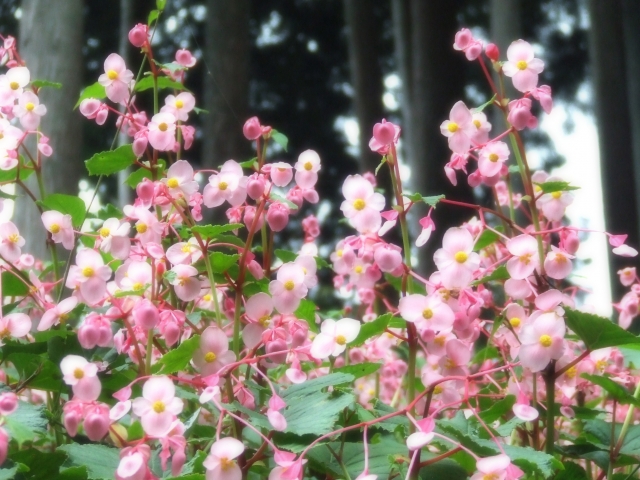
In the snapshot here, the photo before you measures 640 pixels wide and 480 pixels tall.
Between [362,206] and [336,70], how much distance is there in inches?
202

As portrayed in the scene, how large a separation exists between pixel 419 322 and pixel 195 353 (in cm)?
17

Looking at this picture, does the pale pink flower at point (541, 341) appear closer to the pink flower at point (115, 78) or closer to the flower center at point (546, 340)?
the flower center at point (546, 340)

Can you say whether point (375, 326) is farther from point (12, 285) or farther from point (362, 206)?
point (12, 285)

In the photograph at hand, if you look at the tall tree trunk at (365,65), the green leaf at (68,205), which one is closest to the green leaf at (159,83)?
the green leaf at (68,205)

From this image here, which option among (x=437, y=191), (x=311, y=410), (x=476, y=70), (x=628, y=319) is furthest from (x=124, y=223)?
(x=476, y=70)

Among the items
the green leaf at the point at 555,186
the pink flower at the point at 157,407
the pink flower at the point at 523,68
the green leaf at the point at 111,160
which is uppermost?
the pink flower at the point at 523,68

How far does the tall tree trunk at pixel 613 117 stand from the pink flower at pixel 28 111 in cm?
281

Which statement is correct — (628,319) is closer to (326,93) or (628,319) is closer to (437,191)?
(437,191)

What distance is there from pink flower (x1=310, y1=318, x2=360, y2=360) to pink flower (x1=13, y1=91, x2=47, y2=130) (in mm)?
402

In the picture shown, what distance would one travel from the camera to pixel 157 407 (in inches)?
15.5

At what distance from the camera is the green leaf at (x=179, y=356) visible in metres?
0.46

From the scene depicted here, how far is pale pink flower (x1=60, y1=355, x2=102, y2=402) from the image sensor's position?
41 cm

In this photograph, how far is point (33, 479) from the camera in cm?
49

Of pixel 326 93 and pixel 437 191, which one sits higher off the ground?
pixel 326 93
